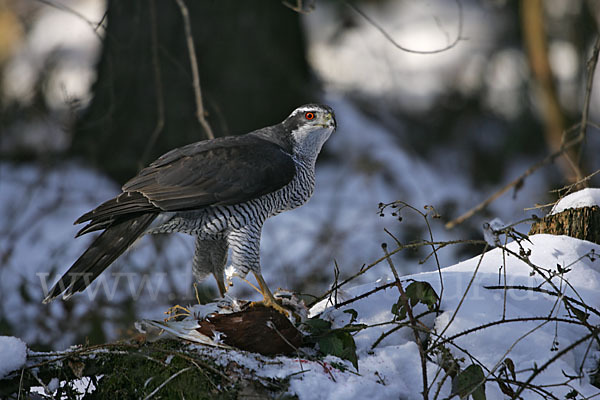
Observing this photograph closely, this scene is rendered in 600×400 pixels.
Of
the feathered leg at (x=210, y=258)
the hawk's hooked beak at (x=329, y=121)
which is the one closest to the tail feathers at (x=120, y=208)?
Answer: the feathered leg at (x=210, y=258)

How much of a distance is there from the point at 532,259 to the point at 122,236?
1.80 meters

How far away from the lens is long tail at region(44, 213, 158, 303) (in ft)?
8.82

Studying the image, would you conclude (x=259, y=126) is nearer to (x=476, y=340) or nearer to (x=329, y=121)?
(x=329, y=121)

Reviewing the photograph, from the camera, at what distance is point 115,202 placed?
9.61 ft

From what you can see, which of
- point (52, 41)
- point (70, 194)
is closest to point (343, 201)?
point (70, 194)

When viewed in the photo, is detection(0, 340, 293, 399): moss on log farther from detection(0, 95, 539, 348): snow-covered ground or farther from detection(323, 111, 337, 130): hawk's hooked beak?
detection(0, 95, 539, 348): snow-covered ground

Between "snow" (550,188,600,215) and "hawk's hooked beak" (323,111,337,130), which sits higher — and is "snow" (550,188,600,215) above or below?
above

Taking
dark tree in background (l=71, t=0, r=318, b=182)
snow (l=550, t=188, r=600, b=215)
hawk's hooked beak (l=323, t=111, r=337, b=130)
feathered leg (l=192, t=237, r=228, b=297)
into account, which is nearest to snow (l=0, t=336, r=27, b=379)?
feathered leg (l=192, t=237, r=228, b=297)

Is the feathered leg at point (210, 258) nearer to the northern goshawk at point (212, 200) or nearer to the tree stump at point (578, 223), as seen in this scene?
the northern goshawk at point (212, 200)

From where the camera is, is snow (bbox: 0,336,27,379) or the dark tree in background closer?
snow (bbox: 0,336,27,379)

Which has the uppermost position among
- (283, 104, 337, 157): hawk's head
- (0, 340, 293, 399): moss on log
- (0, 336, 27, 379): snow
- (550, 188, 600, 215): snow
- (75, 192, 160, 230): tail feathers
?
(550, 188, 600, 215): snow

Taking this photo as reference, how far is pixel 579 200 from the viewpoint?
3092mm

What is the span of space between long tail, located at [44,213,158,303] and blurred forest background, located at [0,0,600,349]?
3.05 ft

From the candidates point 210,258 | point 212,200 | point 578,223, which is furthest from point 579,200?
point 210,258
